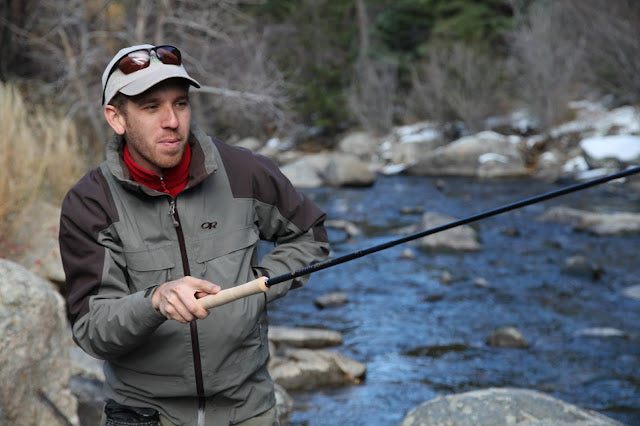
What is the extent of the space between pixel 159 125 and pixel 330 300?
21.6 feet

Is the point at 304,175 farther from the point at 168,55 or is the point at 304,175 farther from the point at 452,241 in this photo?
the point at 168,55

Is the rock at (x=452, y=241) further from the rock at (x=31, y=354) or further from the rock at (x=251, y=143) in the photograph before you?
the rock at (x=251, y=143)

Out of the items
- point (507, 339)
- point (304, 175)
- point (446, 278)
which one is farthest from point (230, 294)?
point (304, 175)

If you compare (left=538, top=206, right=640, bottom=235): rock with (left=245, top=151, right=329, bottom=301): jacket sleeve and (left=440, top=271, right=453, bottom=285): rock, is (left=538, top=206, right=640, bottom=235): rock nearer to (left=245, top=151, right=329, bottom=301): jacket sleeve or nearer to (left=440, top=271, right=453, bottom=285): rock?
(left=440, top=271, right=453, bottom=285): rock

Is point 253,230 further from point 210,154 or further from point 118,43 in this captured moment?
point 118,43

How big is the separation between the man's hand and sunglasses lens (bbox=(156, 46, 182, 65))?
2.17ft

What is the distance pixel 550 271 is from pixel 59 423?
710 centimetres

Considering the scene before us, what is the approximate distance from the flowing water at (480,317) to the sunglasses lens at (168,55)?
11.7ft

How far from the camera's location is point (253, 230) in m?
2.19

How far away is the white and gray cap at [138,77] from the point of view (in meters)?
1.98

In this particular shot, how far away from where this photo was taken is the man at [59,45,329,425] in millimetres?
1983

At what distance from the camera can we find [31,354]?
3457mm

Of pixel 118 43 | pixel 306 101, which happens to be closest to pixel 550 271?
pixel 118 43

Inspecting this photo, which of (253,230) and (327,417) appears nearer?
(253,230)
